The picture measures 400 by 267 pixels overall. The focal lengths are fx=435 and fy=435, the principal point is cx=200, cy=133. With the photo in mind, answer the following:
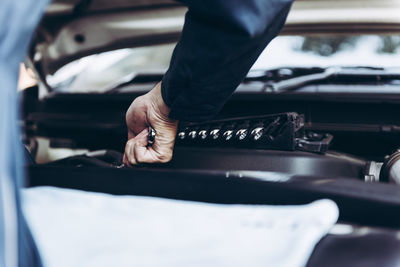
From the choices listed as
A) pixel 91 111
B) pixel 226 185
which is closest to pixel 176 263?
pixel 226 185

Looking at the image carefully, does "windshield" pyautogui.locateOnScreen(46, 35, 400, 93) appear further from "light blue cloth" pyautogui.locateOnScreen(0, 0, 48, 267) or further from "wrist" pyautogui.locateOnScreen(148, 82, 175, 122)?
"light blue cloth" pyautogui.locateOnScreen(0, 0, 48, 267)

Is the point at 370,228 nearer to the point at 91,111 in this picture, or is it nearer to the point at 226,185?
the point at 226,185

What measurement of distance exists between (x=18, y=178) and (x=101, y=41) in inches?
53.7

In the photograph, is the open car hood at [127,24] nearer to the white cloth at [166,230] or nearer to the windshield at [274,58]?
the windshield at [274,58]

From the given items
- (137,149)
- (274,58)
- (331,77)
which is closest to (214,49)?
(137,149)

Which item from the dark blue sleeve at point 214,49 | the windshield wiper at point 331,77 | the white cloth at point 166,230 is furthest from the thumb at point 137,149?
the windshield wiper at point 331,77

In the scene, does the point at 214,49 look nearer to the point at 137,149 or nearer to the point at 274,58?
the point at 137,149

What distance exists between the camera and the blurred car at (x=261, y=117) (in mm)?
605

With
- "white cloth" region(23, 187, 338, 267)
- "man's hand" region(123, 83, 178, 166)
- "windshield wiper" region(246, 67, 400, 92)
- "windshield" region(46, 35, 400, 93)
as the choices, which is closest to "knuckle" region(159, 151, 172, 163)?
"man's hand" region(123, 83, 178, 166)

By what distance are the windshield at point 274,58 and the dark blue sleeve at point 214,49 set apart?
2.89 feet

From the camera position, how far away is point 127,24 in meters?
1.82

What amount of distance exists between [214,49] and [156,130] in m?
0.30

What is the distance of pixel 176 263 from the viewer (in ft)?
1.88

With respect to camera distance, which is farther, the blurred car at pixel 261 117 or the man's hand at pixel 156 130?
the man's hand at pixel 156 130
